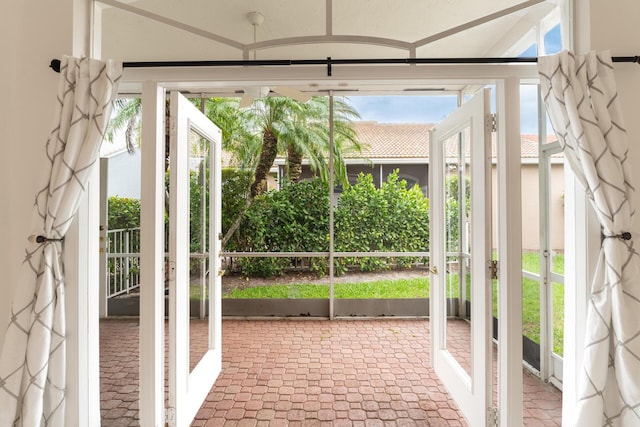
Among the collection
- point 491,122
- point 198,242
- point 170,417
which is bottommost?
point 170,417

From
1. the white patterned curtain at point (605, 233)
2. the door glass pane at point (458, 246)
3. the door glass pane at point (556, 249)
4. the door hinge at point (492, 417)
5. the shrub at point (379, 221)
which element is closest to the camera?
the white patterned curtain at point (605, 233)

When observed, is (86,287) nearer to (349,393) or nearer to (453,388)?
(349,393)

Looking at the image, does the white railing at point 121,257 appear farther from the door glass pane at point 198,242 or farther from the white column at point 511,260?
the white column at point 511,260

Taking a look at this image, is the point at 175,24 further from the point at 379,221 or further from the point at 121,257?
the point at 379,221

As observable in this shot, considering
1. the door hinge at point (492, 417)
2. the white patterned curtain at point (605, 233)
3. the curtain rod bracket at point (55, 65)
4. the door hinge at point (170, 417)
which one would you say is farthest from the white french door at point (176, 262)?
the white patterned curtain at point (605, 233)

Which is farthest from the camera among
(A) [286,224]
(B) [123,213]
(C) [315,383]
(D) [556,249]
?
(A) [286,224]

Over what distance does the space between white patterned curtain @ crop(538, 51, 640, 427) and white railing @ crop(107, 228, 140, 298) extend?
11.6ft

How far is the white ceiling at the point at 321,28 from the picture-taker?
67.4 inches

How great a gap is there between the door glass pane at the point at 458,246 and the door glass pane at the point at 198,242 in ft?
5.75

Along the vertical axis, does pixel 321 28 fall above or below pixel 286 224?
above

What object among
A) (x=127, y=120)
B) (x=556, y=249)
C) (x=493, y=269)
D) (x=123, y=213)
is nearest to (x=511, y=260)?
(x=493, y=269)

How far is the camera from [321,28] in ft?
5.92

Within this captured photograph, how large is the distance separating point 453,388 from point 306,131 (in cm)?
327

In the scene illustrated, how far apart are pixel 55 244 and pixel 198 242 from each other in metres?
0.88
